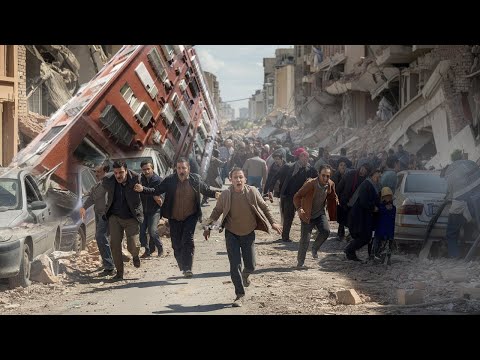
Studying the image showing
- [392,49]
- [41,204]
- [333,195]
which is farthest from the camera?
[392,49]

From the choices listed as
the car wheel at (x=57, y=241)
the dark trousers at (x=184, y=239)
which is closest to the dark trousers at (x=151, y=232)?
the car wheel at (x=57, y=241)

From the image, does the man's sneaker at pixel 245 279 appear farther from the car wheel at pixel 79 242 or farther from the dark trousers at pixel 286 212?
the dark trousers at pixel 286 212

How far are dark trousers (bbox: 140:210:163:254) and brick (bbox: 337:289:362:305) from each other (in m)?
4.29

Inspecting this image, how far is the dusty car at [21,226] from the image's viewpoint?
35.1ft

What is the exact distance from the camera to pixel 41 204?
11586mm

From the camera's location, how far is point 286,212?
619 inches

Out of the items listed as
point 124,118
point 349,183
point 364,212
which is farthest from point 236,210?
point 124,118

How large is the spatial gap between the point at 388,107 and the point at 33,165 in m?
25.4

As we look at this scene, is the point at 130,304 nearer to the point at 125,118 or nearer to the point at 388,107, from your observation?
the point at 125,118

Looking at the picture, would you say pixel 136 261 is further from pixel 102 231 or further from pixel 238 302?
pixel 238 302

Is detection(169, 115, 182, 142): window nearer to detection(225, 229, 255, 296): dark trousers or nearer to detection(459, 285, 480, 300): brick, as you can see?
detection(225, 229, 255, 296): dark trousers

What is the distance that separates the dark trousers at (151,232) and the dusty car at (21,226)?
1532 millimetres

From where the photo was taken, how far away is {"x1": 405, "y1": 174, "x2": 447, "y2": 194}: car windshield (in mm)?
14211
